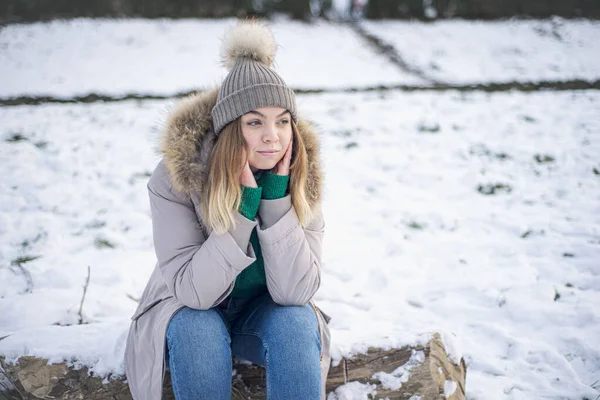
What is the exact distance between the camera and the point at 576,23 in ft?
39.6

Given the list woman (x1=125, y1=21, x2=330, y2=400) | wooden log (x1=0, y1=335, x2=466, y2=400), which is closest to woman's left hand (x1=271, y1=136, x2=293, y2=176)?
woman (x1=125, y1=21, x2=330, y2=400)

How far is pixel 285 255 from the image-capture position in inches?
82.7

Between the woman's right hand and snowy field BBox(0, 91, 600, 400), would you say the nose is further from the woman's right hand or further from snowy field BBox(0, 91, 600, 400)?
snowy field BBox(0, 91, 600, 400)

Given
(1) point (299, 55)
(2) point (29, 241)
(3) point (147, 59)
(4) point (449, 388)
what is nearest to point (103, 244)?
(2) point (29, 241)

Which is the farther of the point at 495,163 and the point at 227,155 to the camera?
the point at 495,163

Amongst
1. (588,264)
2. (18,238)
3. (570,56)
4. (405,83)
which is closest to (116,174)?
(18,238)

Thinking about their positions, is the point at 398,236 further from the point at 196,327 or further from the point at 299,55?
the point at 299,55

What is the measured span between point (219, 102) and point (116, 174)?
3055 millimetres

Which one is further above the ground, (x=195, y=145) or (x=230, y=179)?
(x=195, y=145)

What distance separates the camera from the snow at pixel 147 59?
7.98 meters

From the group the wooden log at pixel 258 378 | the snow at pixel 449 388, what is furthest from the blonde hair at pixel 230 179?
the snow at pixel 449 388

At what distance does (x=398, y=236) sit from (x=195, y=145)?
2.37m

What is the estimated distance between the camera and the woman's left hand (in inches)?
87.0

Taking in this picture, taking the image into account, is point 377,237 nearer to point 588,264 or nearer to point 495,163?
point 588,264
